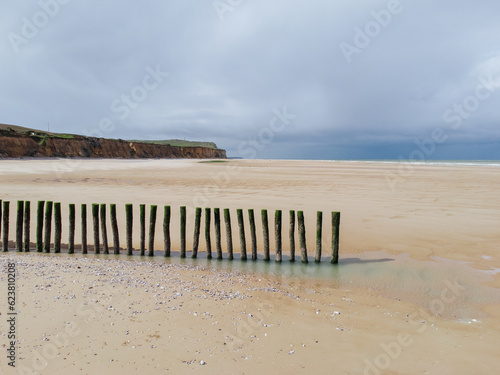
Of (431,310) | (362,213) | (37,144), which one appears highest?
(37,144)

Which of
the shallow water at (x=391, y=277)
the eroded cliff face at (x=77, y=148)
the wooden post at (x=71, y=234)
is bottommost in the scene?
the shallow water at (x=391, y=277)

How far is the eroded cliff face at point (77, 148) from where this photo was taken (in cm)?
6638

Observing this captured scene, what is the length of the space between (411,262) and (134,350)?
7597 mm

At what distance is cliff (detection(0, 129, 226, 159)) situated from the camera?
218 ft

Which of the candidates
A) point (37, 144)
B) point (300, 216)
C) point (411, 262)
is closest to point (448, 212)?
point (411, 262)

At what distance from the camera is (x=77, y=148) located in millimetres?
83188

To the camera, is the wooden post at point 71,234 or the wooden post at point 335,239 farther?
the wooden post at point 71,234

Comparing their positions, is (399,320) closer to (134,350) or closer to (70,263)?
(134,350)

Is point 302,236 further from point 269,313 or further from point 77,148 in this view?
point 77,148

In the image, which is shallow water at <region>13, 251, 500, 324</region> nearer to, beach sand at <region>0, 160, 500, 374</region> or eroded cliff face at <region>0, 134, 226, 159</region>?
beach sand at <region>0, 160, 500, 374</region>

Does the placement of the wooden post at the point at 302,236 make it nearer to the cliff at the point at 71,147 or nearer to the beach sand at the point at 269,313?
the beach sand at the point at 269,313

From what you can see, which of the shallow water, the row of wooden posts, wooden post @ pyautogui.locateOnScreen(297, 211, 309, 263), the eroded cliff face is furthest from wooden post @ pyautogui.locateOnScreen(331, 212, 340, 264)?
the eroded cliff face

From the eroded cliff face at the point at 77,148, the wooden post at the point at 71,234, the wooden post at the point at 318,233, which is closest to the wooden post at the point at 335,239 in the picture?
the wooden post at the point at 318,233

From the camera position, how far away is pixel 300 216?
354 inches
